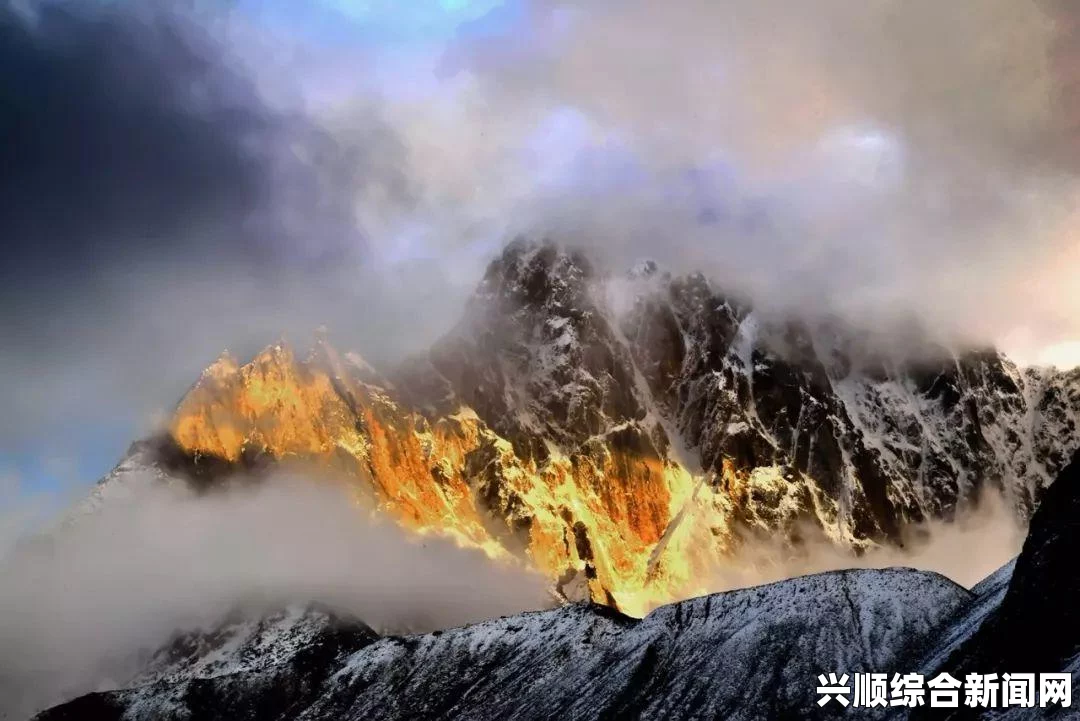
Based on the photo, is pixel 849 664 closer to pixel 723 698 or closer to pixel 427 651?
pixel 723 698

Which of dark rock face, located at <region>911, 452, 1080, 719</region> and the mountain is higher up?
dark rock face, located at <region>911, 452, 1080, 719</region>

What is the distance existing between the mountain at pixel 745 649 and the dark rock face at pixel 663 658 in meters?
0.26

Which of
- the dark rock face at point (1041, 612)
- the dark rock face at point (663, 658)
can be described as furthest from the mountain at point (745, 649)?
the dark rock face at point (663, 658)

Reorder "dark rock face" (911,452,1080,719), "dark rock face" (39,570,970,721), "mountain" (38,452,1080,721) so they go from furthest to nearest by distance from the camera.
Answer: "dark rock face" (39,570,970,721), "mountain" (38,452,1080,721), "dark rock face" (911,452,1080,719)

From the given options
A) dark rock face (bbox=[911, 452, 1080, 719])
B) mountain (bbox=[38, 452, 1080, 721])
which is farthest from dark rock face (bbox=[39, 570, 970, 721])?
dark rock face (bbox=[911, 452, 1080, 719])

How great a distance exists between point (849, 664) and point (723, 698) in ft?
52.5

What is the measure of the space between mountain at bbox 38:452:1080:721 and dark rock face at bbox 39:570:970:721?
257 mm

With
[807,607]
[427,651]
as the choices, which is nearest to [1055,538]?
[807,607]

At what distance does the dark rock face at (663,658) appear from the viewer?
424ft

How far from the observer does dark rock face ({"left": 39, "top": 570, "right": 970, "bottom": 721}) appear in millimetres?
129125

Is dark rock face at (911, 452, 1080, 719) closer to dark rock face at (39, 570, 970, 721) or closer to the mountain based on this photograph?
the mountain

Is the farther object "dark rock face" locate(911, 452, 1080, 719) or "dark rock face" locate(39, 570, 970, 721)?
"dark rock face" locate(39, 570, 970, 721)

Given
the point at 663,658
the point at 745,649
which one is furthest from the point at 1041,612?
the point at 663,658

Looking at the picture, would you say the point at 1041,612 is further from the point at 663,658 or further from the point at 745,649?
the point at 663,658
